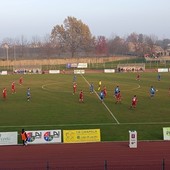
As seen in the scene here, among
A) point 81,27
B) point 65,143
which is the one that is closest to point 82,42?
point 81,27

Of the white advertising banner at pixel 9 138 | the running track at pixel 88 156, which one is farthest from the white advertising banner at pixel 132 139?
the white advertising banner at pixel 9 138

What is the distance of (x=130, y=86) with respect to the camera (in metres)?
50.8

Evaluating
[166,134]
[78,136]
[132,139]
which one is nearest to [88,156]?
[78,136]

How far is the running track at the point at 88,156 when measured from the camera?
1816cm

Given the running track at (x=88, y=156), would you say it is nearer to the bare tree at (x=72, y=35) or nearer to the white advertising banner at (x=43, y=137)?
the white advertising banner at (x=43, y=137)

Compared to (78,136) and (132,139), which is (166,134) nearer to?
(132,139)

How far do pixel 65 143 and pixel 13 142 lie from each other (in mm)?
3408

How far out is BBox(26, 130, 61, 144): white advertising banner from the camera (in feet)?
73.4

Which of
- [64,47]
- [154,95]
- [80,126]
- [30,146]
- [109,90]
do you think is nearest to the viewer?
[30,146]

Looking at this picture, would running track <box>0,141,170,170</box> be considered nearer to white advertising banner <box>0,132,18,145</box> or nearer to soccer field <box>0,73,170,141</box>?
white advertising banner <box>0,132,18,145</box>

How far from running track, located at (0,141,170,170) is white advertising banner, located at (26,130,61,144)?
1.48ft

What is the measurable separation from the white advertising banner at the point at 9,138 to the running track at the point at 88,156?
423 mm

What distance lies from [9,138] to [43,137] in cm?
221

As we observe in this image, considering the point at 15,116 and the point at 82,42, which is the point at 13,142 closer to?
the point at 15,116
